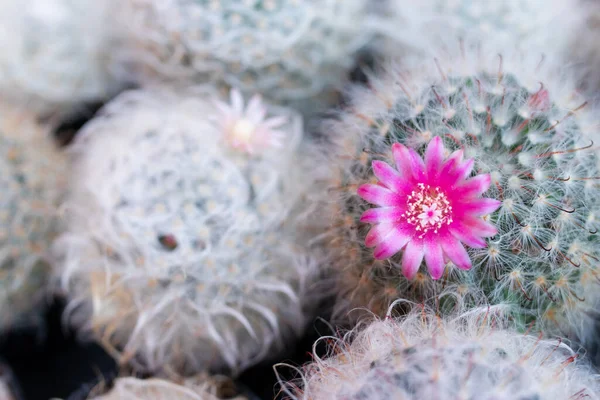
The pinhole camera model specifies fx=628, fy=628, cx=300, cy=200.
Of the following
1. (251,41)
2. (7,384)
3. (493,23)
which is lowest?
(7,384)

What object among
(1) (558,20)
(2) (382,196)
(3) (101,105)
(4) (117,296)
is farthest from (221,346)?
(1) (558,20)

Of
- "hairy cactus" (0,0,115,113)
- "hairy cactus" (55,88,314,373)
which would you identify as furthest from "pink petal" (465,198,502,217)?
"hairy cactus" (0,0,115,113)

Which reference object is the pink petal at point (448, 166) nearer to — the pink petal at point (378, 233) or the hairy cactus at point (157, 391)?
the pink petal at point (378, 233)

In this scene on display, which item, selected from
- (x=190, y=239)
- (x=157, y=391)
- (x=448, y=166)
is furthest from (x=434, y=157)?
(x=157, y=391)

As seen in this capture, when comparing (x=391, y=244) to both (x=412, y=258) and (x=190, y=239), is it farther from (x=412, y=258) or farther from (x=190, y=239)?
(x=190, y=239)

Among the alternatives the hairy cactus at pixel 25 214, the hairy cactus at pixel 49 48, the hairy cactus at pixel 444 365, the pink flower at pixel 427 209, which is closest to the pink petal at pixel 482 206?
the pink flower at pixel 427 209

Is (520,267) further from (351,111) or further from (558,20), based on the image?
(558,20)
